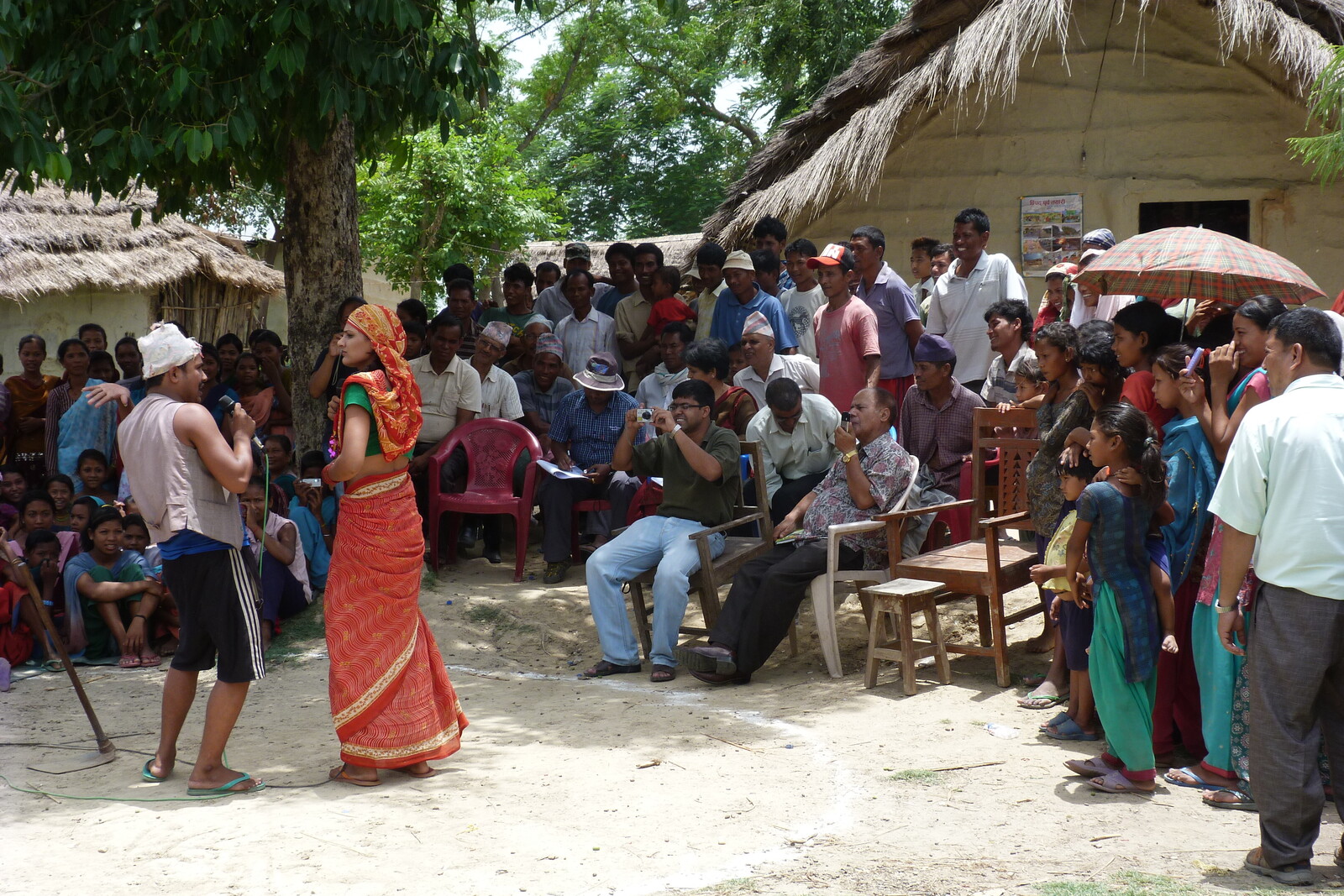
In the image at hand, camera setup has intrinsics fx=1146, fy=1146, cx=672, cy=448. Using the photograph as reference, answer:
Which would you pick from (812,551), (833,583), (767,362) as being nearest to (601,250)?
(767,362)

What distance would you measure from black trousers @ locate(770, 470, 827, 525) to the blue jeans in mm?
586

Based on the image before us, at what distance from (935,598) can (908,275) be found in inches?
199

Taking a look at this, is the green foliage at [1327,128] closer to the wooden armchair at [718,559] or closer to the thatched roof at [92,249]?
the wooden armchair at [718,559]

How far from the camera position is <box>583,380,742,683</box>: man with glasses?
249 inches

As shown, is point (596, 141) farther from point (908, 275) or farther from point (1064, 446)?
point (1064, 446)

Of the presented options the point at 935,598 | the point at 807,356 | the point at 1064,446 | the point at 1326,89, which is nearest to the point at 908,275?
the point at 807,356

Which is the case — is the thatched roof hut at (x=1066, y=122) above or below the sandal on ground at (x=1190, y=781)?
above

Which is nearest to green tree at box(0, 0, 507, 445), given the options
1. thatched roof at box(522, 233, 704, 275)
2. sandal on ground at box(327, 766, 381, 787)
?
sandal on ground at box(327, 766, 381, 787)

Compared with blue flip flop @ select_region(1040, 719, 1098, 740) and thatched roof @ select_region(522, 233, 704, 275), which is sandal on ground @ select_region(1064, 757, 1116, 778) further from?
thatched roof @ select_region(522, 233, 704, 275)

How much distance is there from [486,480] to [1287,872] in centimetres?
579

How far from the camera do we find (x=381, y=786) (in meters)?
4.67

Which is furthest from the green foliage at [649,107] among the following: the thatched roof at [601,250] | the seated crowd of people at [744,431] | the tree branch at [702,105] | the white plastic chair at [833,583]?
the white plastic chair at [833,583]

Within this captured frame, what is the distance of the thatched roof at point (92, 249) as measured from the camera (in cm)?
1234

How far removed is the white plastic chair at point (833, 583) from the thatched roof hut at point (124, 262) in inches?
310
